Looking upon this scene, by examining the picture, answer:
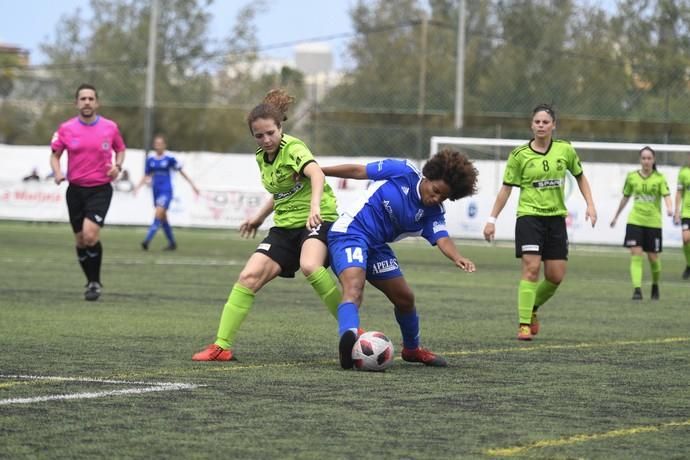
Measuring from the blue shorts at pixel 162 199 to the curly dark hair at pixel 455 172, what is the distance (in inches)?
673

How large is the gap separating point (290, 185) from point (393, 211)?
2.37 ft

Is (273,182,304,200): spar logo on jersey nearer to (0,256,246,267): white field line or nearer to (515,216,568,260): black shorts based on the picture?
(515,216,568,260): black shorts

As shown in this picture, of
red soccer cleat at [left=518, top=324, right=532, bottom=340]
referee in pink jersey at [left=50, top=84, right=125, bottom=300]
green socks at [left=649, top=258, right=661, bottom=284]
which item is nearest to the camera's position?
red soccer cleat at [left=518, top=324, right=532, bottom=340]

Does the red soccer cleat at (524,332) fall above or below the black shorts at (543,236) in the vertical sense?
below

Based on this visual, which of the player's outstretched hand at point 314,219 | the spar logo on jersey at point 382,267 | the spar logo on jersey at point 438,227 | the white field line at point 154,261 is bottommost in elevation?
the white field line at point 154,261

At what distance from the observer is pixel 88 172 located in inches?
560

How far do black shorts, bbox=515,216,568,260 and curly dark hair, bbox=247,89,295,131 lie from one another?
3422 millimetres

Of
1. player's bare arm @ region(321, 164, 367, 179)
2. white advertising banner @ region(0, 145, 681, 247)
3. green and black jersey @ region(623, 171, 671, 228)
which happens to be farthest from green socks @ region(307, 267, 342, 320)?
white advertising banner @ region(0, 145, 681, 247)

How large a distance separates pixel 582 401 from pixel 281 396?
1614mm

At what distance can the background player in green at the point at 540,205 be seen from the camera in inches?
477

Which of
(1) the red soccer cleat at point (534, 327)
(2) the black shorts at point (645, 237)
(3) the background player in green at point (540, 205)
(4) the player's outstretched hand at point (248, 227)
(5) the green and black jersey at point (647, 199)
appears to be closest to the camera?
(4) the player's outstretched hand at point (248, 227)

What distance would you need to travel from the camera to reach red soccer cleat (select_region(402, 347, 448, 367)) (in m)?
9.34

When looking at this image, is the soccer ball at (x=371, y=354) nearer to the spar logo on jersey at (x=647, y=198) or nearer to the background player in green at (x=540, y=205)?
the background player in green at (x=540, y=205)

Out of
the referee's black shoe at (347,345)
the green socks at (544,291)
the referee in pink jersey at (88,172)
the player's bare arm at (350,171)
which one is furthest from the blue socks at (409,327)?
the referee in pink jersey at (88,172)
